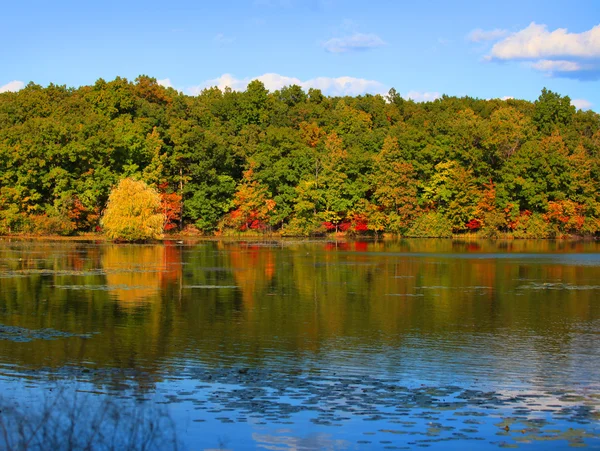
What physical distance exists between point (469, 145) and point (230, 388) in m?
79.0

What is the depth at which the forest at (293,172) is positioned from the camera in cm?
8056

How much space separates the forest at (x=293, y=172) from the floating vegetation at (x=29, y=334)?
59.2 m

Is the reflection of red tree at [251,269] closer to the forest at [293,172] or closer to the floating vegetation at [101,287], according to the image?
the floating vegetation at [101,287]

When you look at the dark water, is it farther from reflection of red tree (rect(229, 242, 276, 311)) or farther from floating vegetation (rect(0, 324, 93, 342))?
reflection of red tree (rect(229, 242, 276, 311))

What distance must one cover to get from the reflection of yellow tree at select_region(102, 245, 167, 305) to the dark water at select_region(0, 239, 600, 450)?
0.31 meters

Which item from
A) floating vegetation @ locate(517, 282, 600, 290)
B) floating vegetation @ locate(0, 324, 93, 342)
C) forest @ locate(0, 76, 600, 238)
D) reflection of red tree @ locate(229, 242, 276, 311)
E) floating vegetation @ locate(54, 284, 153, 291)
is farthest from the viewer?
forest @ locate(0, 76, 600, 238)

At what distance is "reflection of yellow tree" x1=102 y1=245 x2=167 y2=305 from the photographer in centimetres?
3066

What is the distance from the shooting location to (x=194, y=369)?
53.6ft

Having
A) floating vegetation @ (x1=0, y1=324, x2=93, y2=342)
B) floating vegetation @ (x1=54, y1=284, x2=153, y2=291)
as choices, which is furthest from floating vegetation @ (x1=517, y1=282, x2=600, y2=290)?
floating vegetation @ (x1=0, y1=324, x2=93, y2=342)

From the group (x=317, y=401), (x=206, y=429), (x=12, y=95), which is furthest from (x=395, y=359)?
(x=12, y=95)

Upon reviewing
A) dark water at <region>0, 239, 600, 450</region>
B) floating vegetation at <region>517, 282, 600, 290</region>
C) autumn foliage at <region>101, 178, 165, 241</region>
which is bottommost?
dark water at <region>0, 239, 600, 450</region>

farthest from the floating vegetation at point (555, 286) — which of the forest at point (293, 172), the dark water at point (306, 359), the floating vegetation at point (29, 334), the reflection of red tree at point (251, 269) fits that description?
the forest at point (293, 172)

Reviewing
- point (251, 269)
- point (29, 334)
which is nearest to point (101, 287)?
point (251, 269)

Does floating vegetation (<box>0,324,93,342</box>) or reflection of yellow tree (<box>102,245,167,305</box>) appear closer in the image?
floating vegetation (<box>0,324,93,342</box>)
